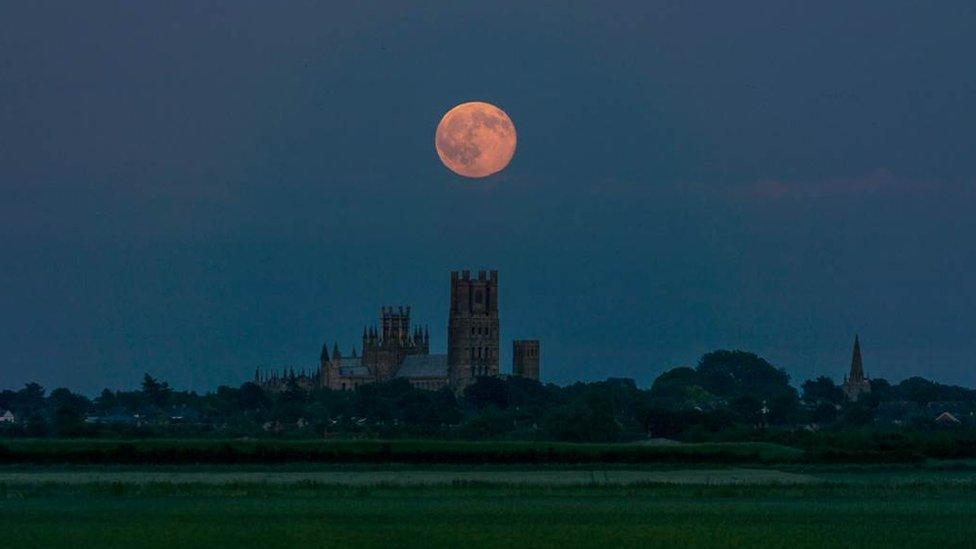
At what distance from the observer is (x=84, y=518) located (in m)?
44.6

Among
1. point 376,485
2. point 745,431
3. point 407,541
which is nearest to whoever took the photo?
point 407,541

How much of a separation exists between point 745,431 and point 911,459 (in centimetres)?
3168

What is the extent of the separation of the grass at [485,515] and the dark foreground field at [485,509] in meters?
0.04

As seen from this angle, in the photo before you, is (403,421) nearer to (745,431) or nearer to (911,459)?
(745,431)

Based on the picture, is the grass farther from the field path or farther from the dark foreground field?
the field path

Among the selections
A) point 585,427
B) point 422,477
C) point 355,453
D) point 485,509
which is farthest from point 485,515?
point 585,427

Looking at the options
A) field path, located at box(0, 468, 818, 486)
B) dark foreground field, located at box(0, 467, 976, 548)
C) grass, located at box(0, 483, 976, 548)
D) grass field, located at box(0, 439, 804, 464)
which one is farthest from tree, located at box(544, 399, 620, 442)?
grass, located at box(0, 483, 976, 548)

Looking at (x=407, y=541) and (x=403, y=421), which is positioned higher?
(x=403, y=421)

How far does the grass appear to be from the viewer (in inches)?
1548

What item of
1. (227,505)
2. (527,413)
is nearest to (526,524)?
(227,505)

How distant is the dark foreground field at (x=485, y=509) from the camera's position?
39.6 m

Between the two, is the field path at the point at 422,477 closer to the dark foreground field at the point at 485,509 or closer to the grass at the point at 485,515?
the dark foreground field at the point at 485,509

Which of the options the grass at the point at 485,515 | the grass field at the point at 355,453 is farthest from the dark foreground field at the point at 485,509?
the grass field at the point at 355,453

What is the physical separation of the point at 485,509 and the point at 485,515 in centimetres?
197
